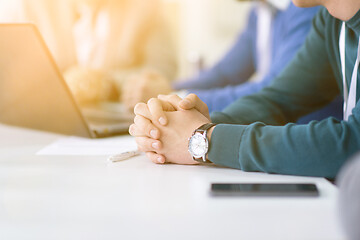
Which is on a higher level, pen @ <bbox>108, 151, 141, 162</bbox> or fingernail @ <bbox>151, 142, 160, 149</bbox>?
fingernail @ <bbox>151, 142, 160, 149</bbox>

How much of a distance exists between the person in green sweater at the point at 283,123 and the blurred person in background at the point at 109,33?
5.72 ft

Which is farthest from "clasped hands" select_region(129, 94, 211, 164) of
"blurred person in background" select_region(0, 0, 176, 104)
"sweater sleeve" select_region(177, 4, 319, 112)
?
"blurred person in background" select_region(0, 0, 176, 104)

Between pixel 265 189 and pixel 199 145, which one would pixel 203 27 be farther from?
pixel 265 189

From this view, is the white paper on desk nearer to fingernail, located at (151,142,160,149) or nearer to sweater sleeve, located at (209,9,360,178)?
fingernail, located at (151,142,160,149)

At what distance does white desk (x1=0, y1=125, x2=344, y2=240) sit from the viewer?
39 cm

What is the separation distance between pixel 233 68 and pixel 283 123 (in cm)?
147

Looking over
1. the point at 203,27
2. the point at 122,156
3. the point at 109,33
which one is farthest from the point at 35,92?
the point at 203,27

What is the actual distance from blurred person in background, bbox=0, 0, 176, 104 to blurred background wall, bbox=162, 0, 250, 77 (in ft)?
1.67

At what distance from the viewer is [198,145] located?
0.66m

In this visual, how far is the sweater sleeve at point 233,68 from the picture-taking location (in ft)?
6.98

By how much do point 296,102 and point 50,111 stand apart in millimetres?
588

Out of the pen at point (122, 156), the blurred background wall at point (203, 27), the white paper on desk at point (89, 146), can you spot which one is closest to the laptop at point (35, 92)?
the white paper on desk at point (89, 146)

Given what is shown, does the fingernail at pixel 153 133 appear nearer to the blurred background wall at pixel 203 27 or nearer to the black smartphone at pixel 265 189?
the black smartphone at pixel 265 189

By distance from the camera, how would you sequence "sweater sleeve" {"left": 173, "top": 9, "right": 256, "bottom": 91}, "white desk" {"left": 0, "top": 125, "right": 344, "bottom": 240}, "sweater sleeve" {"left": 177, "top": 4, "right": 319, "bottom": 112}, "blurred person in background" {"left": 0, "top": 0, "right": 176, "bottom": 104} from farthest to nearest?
"blurred person in background" {"left": 0, "top": 0, "right": 176, "bottom": 104} < "sweater sleeve" {"left": 173, "top": 9, "right": 256, "bottom": 91} < "sweater sleeve" {"left": 177, "top": 4, "right": 319, "bottom": 112} < "white desk" {"left": 0, "top": 125, "right": 344, "bottom": 240}
